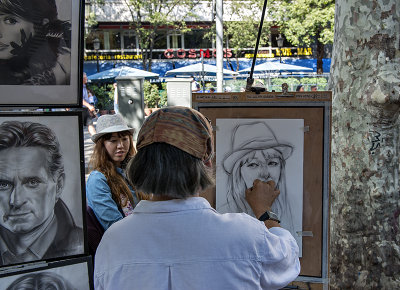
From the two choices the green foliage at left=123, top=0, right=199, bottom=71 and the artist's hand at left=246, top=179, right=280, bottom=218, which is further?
the green foliage at left=123, top=0, right=199, bottom=71

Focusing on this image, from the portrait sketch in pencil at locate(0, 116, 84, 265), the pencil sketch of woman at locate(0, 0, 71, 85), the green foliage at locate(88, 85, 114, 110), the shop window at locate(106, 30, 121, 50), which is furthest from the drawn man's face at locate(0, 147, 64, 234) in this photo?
the shop window at locate(106, 30, 121, 50)

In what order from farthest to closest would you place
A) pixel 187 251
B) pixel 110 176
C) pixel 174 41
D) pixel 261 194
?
pixel 174 41 < pixel 110 176 < pixel 261 194 < pixel 187 251

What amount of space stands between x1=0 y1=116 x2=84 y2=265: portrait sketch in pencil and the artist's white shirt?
23.9 inches

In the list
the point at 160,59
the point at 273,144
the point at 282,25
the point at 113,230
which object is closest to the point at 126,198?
the point at 273,144

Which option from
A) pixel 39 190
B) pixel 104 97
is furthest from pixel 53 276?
pixel 104 97

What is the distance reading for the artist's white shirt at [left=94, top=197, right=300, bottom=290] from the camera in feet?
3.68

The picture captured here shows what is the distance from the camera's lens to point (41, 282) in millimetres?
1700

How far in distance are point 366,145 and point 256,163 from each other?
44.6 inches

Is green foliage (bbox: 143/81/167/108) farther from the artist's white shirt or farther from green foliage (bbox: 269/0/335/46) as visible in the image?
the artist's white shirt

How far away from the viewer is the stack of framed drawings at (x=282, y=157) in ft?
6.66

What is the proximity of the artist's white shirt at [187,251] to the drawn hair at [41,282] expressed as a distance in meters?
0.64

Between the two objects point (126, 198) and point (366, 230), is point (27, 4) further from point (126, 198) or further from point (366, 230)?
point (366, 230)

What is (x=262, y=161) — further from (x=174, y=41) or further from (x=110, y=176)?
(x=174, y=41)

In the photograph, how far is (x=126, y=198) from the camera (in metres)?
2.46
